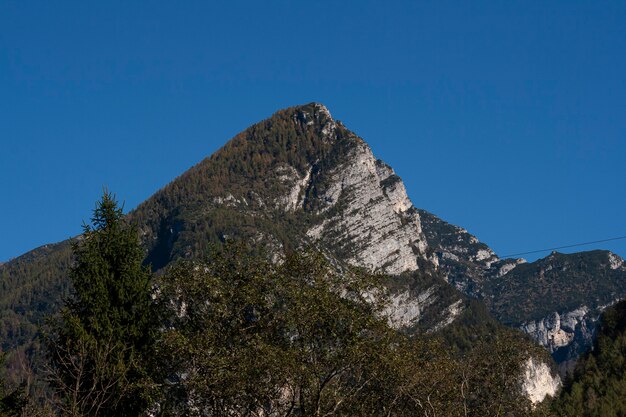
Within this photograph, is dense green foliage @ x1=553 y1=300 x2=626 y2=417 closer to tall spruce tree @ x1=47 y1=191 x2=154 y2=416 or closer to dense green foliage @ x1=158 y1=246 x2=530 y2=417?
dense green foliage @ x1=158 y1=246 x2=530 y2=417

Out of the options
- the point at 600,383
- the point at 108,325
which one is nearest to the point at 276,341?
the point at 108,325

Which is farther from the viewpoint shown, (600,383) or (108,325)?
(600,383)

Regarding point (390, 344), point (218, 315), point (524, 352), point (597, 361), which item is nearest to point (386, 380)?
point (390, 344)

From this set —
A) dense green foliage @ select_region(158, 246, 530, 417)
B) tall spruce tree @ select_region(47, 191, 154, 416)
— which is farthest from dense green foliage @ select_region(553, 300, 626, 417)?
tall spruce tree @ select_region(47, 191, 154, 416)

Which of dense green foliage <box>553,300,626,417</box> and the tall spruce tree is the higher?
dense green foliage <box>553,300,626,417</box>

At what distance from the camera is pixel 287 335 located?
55.3m

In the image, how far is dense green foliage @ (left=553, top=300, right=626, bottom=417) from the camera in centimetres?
16200

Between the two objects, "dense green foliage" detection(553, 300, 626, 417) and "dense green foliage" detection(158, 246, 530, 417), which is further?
"dense green foliage" detection(553, 300, 626, 417)

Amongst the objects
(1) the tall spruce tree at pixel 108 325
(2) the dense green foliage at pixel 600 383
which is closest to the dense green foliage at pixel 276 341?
(1) the tall spruce tree at pixel 108 325

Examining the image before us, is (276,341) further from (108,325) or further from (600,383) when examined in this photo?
(600,383)

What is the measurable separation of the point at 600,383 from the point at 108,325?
448 ft

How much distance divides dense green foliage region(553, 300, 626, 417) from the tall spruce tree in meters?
98.5

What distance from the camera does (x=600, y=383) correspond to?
178125 millimetres

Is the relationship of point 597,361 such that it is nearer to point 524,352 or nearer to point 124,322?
point 524,352
